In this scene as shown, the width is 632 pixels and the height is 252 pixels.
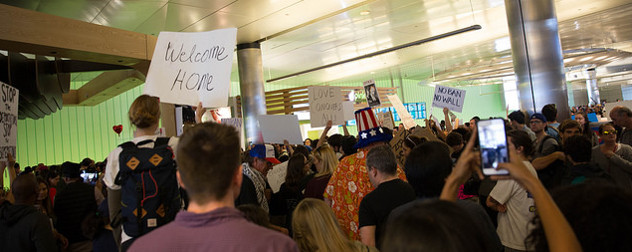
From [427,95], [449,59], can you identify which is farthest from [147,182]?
[427,95]

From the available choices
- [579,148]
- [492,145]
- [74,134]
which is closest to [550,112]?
[579,148]

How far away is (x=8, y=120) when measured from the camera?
156 inches

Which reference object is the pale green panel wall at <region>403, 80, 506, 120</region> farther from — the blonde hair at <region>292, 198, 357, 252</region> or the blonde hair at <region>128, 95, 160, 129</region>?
the blonde hair at <region>128, 95, 160, 129</region>

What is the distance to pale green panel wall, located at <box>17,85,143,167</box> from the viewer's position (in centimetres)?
1388

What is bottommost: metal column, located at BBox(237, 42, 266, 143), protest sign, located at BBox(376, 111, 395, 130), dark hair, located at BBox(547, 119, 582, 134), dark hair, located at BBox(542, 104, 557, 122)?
dark hair, located at BBox(547, 119, 582, 134)

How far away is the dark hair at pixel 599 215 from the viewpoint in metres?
1.20

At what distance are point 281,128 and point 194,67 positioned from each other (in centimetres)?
315

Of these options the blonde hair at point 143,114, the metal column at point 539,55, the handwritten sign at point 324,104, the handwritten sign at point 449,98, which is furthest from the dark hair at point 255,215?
the metal column at point 539,55

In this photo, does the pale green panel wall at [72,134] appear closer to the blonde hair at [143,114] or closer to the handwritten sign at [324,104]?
the handwritten sign at [324,104]

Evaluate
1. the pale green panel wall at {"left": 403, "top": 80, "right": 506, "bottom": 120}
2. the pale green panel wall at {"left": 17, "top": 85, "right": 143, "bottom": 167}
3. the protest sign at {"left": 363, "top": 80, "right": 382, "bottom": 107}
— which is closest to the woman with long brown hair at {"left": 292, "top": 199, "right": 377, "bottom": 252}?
the protest sign at {"left": 363, "top": 80, "right": 382, "bottom": 107}

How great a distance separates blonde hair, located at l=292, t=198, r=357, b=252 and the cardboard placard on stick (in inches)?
112

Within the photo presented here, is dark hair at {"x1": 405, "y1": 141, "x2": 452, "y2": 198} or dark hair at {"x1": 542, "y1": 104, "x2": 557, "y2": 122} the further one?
dark hair at {"x1": 542, "y1": 104, "x2": 557, "y2": 122}

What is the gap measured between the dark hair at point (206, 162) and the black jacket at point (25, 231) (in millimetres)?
2606

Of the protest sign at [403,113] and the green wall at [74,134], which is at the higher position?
the green wall at [74,134]
